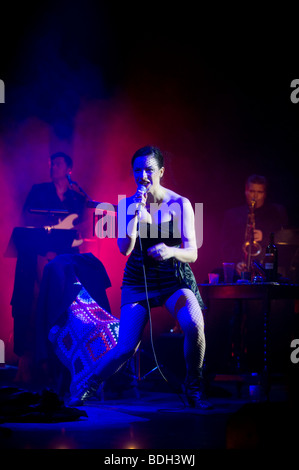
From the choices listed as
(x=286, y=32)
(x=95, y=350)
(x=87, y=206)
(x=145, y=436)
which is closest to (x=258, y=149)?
(x=286, y=32)

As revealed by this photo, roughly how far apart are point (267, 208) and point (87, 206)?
8.08ft

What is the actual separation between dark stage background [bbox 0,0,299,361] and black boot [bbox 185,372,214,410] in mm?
2577

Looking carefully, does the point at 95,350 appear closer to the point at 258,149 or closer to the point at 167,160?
the point at 167,160

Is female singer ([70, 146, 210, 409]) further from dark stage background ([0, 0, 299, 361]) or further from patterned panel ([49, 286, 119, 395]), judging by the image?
dark stage background ([0, 0, 299, 361])

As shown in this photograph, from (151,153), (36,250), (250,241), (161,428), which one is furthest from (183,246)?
(250,241)

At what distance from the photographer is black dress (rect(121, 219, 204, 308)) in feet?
13.7

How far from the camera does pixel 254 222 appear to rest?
7.28 m

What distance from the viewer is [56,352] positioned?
204 inches

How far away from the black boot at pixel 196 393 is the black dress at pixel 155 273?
603 millimetres

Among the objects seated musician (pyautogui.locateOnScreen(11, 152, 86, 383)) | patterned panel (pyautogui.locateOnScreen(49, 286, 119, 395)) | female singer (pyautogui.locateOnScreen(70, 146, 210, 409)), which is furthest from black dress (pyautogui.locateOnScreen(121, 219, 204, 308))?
seated musician (pyautogui.locateOnScreen(11, 152, 86, 383))

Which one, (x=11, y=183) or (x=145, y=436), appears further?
(x=11, y=183)

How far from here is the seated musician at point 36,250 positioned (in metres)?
5.86
